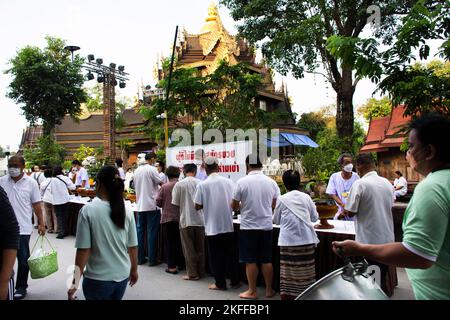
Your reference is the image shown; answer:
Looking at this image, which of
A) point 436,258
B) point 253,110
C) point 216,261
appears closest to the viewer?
point 436,258

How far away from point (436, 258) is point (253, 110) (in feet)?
51.5

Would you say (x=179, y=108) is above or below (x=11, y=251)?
above

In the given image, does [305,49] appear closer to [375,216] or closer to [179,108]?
[179,108]

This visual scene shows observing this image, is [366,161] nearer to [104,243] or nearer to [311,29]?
[104,243]

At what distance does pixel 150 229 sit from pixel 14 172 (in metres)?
2.42

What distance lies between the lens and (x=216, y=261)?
4.91 m

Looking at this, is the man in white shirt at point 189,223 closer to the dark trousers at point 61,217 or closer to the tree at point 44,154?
the dark trousers at point 61,217

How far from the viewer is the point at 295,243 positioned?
3.81m

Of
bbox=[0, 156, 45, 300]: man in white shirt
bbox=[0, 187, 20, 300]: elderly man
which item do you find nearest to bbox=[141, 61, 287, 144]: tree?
bbox=[0, 156, 45, 300]: man in white shirt

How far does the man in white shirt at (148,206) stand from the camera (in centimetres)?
616

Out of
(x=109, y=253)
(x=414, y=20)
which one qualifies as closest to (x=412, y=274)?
(x=109, y=253)

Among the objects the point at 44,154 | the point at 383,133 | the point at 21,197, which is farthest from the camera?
the point at 44,154

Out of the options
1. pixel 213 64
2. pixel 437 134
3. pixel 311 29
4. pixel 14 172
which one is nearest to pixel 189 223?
pixel 14 172
